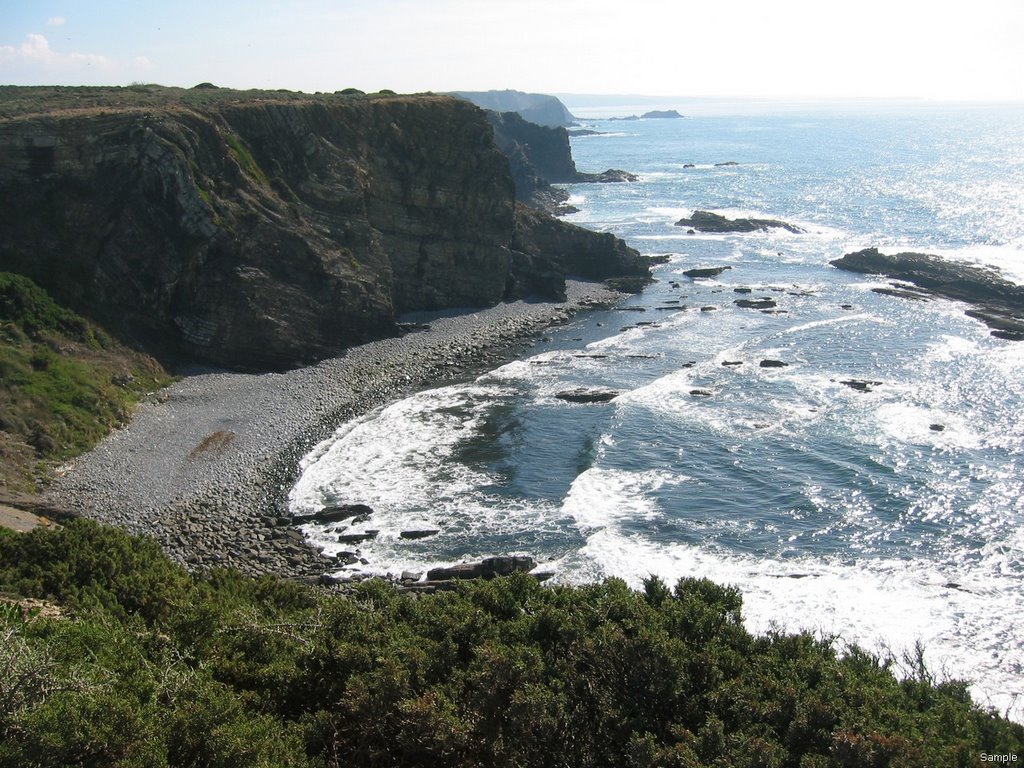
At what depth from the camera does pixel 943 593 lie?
92.7 ft

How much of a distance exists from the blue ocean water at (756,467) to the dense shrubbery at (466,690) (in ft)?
27.0

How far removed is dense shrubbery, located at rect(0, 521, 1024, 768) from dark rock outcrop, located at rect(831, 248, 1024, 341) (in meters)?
54.4

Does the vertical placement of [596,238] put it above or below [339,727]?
above

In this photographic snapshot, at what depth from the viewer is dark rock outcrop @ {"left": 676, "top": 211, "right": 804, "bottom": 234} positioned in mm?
103125

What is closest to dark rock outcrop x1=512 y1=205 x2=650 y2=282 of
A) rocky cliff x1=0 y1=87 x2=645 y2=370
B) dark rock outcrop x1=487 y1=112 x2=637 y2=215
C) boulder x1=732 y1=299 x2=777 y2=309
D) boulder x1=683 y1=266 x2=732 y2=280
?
boulder x1=683 y1=266 x2=732 y2=280

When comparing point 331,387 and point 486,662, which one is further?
point 331,387

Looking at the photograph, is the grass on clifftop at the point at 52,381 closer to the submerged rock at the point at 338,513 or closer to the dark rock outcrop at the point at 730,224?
the submerged rock at the point at 338,513

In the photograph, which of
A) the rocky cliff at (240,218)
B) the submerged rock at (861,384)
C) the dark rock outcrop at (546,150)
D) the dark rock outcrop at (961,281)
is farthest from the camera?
the dark rock outcrop at (546,150)

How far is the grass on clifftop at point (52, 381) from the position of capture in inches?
1394

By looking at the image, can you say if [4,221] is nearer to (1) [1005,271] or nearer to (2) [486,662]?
(2) [486,662]

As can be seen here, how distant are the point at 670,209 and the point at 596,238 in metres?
45.9

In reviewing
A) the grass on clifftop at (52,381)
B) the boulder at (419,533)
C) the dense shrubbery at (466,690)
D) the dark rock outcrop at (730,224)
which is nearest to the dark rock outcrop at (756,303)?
the dark rock outcrop at (730,224)

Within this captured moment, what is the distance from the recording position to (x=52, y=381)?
129 feet

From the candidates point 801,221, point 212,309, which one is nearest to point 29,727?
point 212,309
